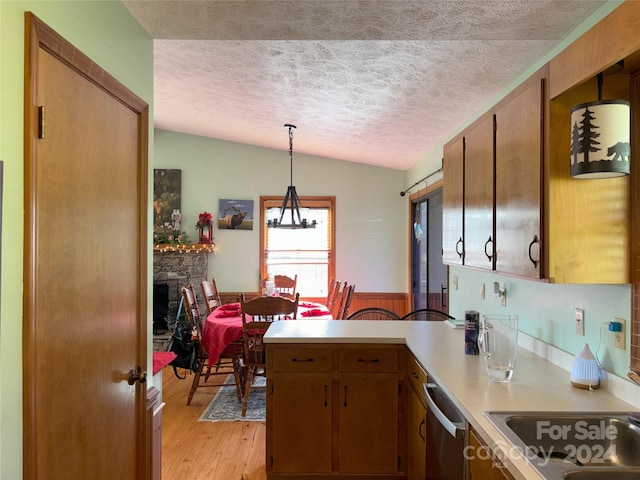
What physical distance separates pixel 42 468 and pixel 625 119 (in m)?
1.96

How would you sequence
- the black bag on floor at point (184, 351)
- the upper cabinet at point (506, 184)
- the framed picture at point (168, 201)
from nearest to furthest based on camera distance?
the upper cabinet at point (506, 184) → the black bag on floor at point (184, 351) → the framed picture at point (168, 201)

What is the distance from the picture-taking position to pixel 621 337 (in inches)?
58.6

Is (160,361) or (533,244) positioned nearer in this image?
(533,244)

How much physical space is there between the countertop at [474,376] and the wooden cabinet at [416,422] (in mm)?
114

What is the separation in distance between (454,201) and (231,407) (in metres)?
2.73

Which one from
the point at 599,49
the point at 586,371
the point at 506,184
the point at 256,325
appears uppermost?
the point at 599,49

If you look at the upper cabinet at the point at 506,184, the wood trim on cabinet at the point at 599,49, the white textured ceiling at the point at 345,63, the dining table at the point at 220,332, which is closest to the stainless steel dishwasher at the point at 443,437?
the upper cabinet at the point at 506,184

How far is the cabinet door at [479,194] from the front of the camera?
192 centimetres

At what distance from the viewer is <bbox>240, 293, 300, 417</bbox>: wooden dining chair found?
3420 millimetres

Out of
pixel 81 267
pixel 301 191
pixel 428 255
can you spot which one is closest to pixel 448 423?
pixel 81 267

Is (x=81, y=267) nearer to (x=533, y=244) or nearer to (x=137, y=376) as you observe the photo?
(x=137, y=376)

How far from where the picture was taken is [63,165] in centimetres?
119

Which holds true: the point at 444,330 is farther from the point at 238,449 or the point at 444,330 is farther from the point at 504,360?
the point at 238,449

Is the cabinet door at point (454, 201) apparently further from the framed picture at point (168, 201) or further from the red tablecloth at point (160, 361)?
the framed picture at point (168, 201)
